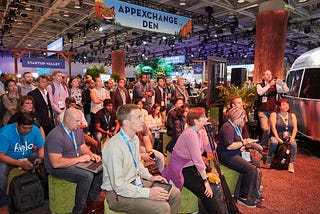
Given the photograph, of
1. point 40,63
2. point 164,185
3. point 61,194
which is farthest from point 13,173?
point 40,63

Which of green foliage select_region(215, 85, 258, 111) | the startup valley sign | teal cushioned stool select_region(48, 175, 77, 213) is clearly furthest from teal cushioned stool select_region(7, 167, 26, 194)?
green foliage select_region(215, 85, 258, 111)

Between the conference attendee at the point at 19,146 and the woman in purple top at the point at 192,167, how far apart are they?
1.67 meters

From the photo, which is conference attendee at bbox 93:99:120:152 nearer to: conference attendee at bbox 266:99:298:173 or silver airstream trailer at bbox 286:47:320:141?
conference attendee at bbox 266:99:298:173

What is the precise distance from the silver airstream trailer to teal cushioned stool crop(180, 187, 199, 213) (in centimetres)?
378

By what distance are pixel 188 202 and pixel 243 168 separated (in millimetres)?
848

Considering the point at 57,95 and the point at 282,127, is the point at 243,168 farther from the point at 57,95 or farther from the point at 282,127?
the point at 57,95

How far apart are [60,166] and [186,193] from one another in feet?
4.65

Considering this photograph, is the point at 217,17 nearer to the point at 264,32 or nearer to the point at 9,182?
the point at 264,32

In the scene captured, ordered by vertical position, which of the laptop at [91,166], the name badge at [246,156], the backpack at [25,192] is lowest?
the backpack at [25,192]

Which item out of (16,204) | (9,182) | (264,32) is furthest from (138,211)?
(264,32)

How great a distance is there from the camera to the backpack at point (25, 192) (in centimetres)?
263

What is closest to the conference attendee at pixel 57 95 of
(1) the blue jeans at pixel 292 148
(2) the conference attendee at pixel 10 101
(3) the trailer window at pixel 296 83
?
(2) the conference attendee at pixel 10 101

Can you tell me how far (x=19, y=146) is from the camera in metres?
2.98

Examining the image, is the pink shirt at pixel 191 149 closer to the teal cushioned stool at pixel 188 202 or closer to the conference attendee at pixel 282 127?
the teal cushioned stool at pixel 188 202
